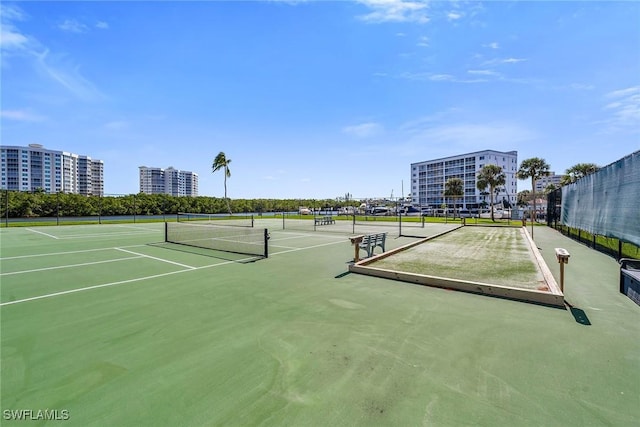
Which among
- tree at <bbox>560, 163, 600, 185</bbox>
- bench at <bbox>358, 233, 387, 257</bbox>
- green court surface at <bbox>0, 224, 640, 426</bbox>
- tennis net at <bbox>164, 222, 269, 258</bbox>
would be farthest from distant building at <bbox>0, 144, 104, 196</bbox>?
tree at <bbox>560, 163, 600, 185</bbox>

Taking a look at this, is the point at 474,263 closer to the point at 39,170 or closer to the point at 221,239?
the point at 221,239

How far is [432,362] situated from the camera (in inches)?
148

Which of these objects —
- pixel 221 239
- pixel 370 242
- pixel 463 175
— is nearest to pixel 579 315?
pixel 370 242

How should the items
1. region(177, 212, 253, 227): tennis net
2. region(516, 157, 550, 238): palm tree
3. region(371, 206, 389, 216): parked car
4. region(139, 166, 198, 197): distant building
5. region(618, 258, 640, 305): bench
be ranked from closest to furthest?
region(618, 258, 640, 305): bench
region(177, 212, 253, 227): tennis net
region(516, 157, 550, 238): palm tree
region(371, 206, 389, 216): parked car
region(139, 166, 198, 197): distant building

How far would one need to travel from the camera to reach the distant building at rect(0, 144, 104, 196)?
105 meters

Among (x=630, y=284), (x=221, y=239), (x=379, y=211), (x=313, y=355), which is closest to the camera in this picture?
(x=313, y=355)

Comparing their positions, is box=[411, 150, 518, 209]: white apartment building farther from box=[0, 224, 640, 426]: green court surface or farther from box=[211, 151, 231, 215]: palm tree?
box=[0, 224, 640, 426]: green court surface

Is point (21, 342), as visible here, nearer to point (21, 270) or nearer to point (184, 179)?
point (21, 270)

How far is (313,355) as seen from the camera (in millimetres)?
3965

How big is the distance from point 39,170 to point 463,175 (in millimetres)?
163542

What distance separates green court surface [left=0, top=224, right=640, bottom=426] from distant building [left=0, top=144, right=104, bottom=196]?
382 ft

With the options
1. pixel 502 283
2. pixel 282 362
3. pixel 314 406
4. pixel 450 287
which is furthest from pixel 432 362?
pixel 502 283

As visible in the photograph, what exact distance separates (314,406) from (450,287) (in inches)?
211

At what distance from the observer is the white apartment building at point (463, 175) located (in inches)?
3915
